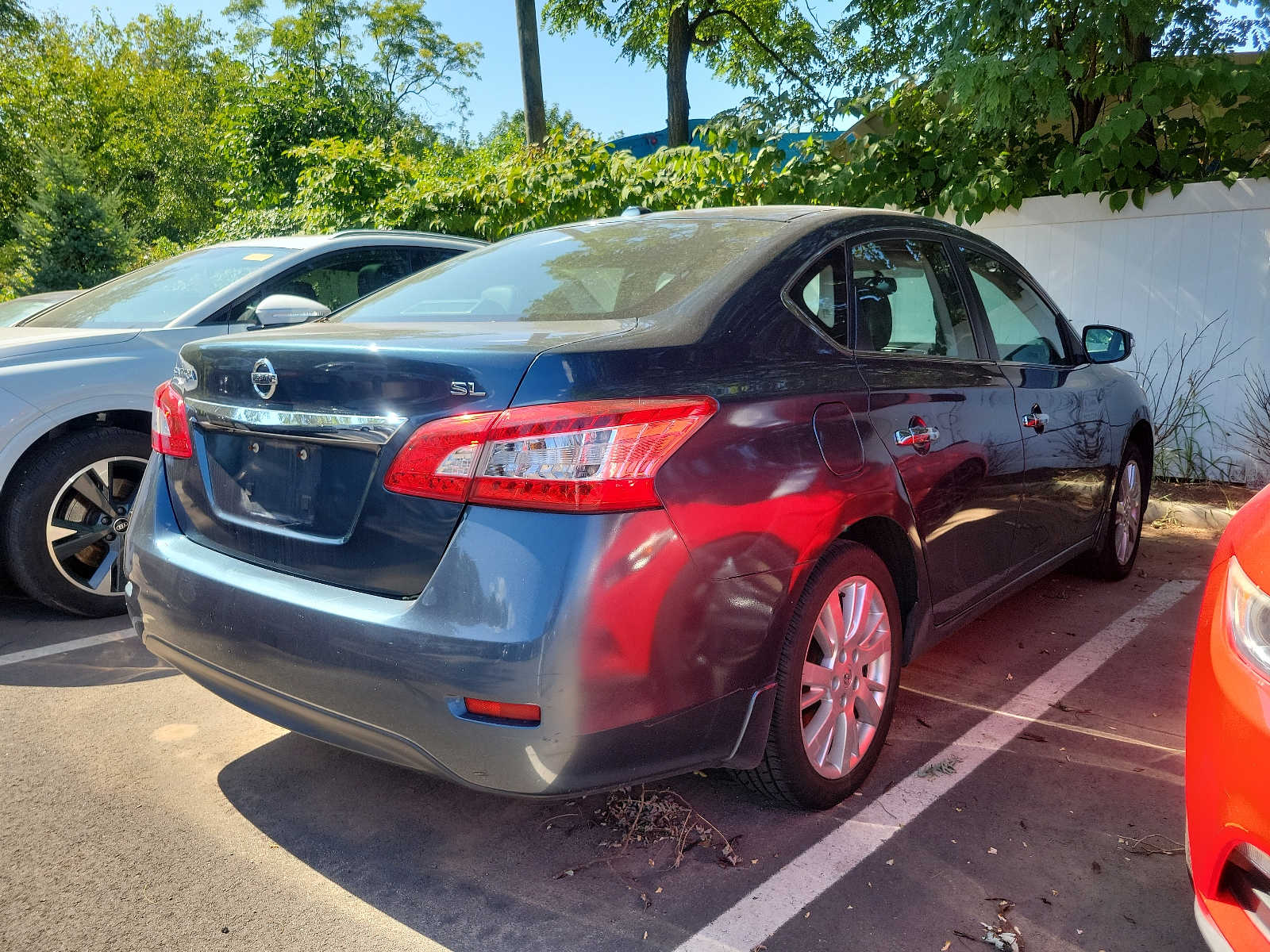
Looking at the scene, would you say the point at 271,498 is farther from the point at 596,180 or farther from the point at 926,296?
the point at 596,180

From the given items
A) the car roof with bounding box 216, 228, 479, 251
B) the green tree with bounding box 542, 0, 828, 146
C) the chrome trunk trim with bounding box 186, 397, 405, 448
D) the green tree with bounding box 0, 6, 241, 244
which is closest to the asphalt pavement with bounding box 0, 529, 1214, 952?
the chrome trunk trim with bounding box 186, 397, 405, 448

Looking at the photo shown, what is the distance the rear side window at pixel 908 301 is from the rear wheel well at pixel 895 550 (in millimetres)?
501

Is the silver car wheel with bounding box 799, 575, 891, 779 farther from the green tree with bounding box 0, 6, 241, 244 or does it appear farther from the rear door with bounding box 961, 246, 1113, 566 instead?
the green tree with bounding box 0, 6, 241, 244

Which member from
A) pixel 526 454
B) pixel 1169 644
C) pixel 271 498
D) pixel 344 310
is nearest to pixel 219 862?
pixel 271 498

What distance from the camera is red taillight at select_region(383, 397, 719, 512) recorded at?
2.09m

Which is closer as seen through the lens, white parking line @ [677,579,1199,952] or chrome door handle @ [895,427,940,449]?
white parking line @ [677,579,1199,952]

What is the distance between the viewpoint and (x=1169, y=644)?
4160 millimetres

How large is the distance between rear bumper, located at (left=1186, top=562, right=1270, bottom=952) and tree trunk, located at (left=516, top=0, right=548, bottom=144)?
10658 mm

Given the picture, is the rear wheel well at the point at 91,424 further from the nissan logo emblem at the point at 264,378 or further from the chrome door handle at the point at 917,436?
the chrome door handle at the point at 917,436

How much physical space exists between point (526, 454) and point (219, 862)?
1.38 metres

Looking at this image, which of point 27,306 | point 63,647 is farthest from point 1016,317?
point 27,306

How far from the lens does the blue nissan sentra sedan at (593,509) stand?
2.10m

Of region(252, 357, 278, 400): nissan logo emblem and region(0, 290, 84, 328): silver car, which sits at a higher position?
region(0, 290, 84, 328): silver car

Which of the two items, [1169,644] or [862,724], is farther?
[1169,644]
